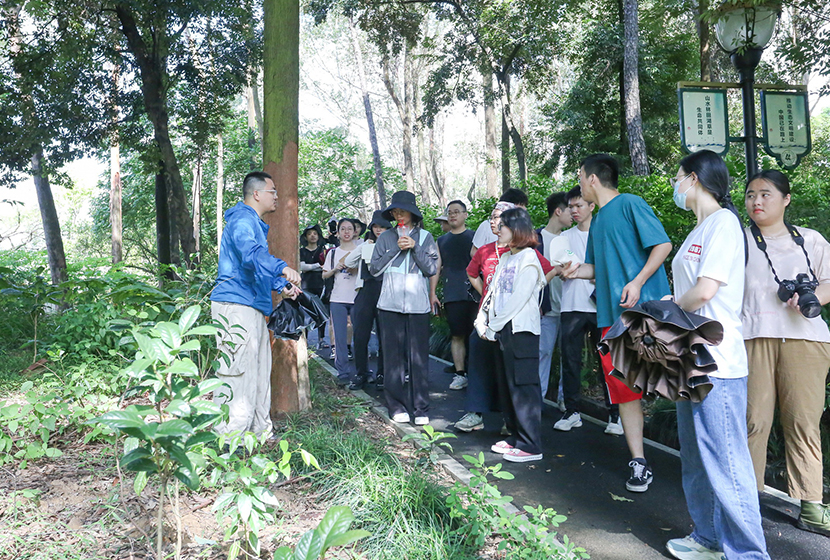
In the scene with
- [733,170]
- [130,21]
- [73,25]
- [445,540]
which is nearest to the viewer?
[445,540]

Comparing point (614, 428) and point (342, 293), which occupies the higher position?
point (342, 293)

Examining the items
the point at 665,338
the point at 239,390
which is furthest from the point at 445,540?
the point at 239,390

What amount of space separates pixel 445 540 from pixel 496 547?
11.8 inches

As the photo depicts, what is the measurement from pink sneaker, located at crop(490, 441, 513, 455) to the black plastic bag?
1.80m

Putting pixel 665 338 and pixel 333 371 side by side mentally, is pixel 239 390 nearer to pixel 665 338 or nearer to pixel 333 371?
pixel 665 338

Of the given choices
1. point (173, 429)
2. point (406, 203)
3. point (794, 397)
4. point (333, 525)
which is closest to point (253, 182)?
point (406, 203)

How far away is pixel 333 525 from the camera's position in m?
1.80

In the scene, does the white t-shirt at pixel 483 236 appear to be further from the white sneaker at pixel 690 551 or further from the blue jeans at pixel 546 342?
the white sneaker at pixel 690 551

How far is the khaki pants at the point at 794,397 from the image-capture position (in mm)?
3764

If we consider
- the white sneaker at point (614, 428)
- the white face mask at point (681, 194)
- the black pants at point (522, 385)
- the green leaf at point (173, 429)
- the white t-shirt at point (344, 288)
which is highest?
the white face mask at point (681, 194)

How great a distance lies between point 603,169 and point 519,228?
950 mm

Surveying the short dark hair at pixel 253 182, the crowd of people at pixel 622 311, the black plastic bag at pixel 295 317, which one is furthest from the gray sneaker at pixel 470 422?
the short dark hair at pixel 253 182

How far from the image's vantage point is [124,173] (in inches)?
1172

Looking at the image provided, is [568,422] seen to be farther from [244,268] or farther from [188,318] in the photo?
[188,318]
